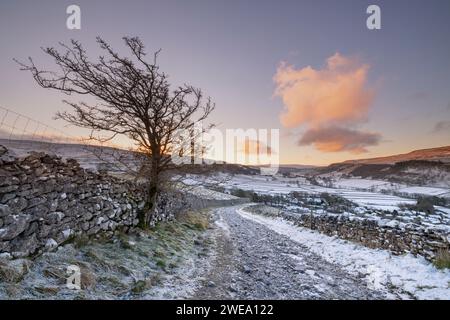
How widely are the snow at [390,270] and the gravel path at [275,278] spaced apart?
521mm

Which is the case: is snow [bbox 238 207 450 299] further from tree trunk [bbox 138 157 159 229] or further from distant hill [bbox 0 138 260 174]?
tree trunk [bbox 138 157 159 229]

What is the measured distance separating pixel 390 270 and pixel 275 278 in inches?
150

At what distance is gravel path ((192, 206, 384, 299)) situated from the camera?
6.47m

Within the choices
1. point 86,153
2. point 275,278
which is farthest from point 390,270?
point 86,153

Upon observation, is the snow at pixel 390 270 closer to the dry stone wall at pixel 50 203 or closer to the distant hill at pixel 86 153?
the distant hill at pixel 86 153

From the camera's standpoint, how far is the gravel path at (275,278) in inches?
255

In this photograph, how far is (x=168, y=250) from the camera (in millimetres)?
9406

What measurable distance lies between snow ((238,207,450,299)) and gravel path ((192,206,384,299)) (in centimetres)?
52

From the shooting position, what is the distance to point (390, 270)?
8.32 metres

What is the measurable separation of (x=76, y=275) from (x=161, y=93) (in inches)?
275

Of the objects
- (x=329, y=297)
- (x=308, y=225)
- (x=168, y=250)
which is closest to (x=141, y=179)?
(x=168, y=250)

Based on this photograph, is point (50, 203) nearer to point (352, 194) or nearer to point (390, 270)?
point (390, 270)
